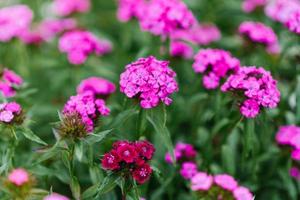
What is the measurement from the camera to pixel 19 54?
4.55m

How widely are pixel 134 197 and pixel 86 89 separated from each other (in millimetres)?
972

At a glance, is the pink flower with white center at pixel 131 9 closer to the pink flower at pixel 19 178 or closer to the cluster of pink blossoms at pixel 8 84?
the cluster of pink blossoms at pixel 8 84

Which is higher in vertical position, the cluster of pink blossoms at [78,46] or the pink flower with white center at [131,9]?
the pink flower with white center at [131,9]

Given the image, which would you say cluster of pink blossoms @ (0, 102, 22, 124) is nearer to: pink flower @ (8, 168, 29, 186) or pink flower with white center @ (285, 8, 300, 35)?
pink flower @ (8, 168, 29, 186)

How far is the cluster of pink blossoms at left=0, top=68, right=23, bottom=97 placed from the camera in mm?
3396

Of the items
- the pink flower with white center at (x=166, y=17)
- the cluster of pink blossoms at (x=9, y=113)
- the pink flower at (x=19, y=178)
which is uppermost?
the pink flower with white center at (x=166, y=17)

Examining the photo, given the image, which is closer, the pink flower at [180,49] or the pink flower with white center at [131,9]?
the pink flower at [180,49]

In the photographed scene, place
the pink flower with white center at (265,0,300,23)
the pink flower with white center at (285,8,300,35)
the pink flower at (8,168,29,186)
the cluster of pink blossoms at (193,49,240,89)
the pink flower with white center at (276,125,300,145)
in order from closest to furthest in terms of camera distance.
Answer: the pink flower at (8,168,29,186), the cluster of pink blossoms at (193,49,240,89), the pink flower with white center at (276,125,300,145), the pink flower with white center at (285,8,300,35), the pink flower with white center at (265,0,300,23)

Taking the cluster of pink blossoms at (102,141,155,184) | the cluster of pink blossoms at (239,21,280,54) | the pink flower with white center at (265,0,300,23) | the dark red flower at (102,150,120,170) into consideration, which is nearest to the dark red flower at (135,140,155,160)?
the cluster of pink blossoms at (102,141,155,184)

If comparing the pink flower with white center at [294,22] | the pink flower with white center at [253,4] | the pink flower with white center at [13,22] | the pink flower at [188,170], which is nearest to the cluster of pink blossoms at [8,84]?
the pink flower with white center at [13,22]

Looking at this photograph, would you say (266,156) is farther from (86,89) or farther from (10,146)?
(10,146)

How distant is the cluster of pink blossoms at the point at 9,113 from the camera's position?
280 centimetres

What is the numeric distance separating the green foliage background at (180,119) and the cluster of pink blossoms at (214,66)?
14 centimetres

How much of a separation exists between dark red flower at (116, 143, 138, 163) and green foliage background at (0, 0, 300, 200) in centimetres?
32
